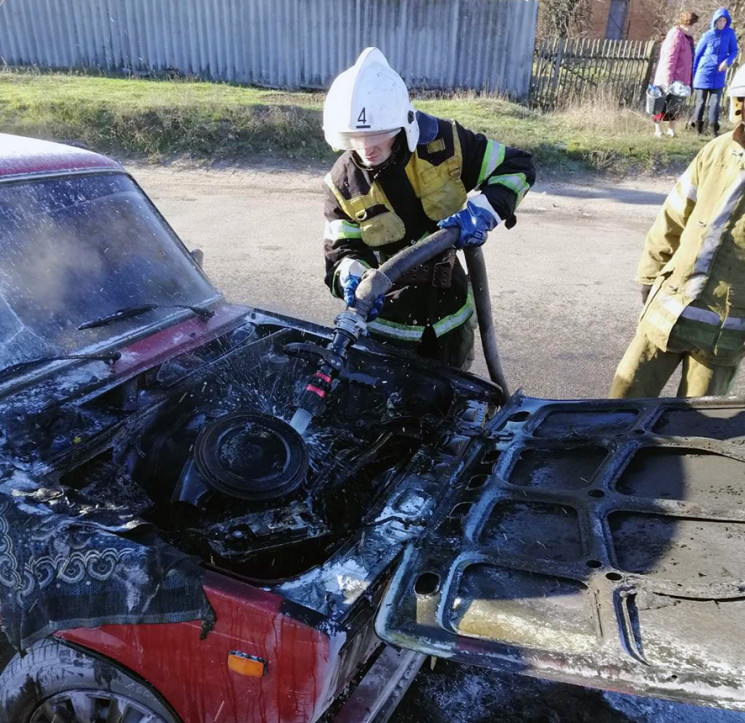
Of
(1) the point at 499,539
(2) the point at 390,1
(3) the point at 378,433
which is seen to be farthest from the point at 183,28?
(1) the point at 499,539

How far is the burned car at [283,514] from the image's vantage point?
1648mm

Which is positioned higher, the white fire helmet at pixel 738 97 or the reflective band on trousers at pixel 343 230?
the white fire helmet at pixel 738 97

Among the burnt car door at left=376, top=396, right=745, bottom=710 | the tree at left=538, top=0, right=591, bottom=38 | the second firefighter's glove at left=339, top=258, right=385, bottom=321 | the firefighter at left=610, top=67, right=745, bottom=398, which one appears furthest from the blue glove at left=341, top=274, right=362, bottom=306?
the tree at left=538, top=0, right=591, bottom=38

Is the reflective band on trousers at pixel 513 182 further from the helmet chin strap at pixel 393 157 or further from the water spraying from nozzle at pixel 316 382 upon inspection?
the water spraying from nozzle at pixel 316 382

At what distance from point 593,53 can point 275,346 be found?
1293 centimetres

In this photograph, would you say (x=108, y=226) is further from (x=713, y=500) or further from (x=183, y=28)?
(x=183, y=28)

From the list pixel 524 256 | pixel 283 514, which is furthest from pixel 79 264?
pixel 524 256

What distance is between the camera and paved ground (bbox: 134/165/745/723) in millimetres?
2551

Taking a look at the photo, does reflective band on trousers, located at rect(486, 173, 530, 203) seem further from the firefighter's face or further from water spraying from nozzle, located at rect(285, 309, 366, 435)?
water spraying from nozzle, located at rect(285, 309, 366, 435)

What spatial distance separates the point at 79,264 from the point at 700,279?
2704 mm

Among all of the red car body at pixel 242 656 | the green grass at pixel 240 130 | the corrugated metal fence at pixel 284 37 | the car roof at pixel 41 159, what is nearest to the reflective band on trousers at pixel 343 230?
the car roof at pixel 41 159

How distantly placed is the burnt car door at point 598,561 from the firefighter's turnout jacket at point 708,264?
0.79 metres

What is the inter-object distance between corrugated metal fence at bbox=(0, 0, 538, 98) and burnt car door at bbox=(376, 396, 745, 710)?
13.1 metres

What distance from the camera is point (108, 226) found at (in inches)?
110
